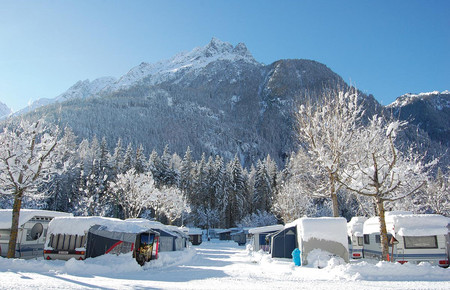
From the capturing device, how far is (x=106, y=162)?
181 ft

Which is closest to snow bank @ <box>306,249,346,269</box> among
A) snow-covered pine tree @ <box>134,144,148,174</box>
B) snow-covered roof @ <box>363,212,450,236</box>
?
snow-covered roof @ <box>363,212,450,236</box>

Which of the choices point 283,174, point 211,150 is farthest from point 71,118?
point 283,174

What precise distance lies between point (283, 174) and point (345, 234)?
44359mm

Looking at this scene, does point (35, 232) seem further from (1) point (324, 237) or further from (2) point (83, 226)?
(1) point (324, 237)

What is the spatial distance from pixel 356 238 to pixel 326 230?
6642 millimetres

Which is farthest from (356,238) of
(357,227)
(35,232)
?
(35,232)

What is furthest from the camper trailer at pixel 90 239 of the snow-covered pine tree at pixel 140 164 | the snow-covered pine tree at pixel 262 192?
the snow-covered pine tree at pixel 262 192

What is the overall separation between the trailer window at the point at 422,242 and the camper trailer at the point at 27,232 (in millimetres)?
20555

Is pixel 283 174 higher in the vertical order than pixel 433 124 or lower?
lower

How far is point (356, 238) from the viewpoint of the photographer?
819 inches

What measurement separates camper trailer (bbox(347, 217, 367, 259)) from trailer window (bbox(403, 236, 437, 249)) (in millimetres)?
5209

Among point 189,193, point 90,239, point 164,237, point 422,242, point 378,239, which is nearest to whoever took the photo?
point 422,242

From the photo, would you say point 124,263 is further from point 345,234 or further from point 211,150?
point 211,150

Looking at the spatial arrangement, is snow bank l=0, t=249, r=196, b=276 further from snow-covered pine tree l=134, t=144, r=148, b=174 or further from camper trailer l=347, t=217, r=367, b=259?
snow-covered pine tree l=134, t=144, r=148, b=174
